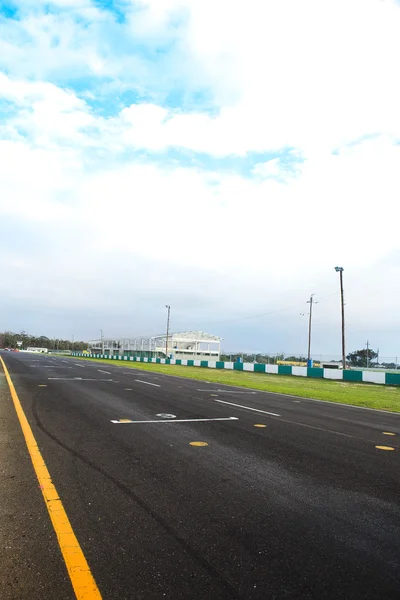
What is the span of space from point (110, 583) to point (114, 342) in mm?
129068

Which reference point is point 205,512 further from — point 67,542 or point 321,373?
point 321,373

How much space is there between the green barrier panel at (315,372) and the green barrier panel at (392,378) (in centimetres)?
507

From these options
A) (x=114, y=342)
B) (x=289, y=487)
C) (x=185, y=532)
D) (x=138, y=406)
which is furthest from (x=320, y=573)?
(x=114, y=342)

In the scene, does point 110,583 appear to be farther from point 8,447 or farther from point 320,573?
point 8,447

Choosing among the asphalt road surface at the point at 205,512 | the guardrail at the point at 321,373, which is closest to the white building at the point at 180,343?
the guardrail at the point at 321,373

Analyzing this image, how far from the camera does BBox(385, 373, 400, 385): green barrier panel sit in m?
23.9

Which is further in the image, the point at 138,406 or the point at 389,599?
the point at 138,406

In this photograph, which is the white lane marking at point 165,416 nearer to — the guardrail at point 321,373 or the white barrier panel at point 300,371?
the guardrail at point 321,373

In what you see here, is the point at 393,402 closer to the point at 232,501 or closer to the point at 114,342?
the point at 232,501

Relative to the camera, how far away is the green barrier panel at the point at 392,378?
23.9 m

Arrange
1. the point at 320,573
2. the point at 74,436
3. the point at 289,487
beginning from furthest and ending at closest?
the point at 74,436 → the point at 289,487 → the point at 320,573

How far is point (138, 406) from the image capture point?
37.1 feet

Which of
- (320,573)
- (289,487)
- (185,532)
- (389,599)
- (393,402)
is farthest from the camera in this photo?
(393,402)

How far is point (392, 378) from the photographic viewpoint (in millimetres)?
24234
